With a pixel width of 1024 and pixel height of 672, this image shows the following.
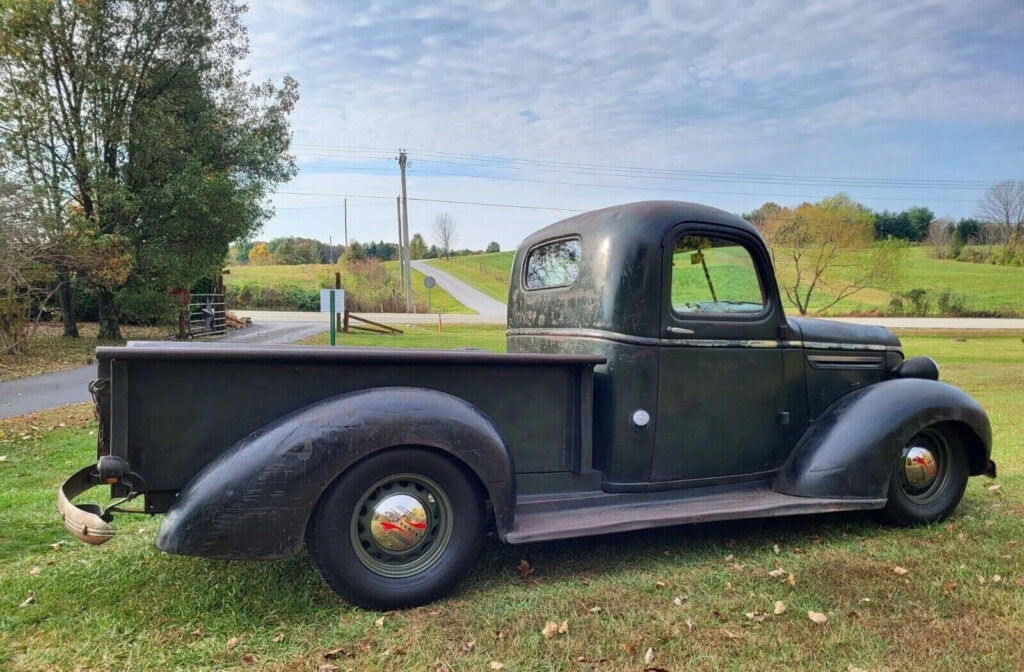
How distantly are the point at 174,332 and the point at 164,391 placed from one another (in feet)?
69.4

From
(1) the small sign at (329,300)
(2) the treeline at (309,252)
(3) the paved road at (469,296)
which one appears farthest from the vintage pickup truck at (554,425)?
(2) the treeline at (309,252)

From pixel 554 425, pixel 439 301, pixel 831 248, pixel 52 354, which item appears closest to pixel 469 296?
pixel 439 301

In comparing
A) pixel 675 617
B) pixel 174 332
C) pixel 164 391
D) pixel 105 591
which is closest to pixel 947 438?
pixel 675 617

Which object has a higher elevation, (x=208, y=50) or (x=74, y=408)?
(x=208, y=50)

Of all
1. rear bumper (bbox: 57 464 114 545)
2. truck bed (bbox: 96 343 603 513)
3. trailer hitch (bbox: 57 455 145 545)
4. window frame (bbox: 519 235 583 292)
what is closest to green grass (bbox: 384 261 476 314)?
window frame (bbox: 519 235 583 292)

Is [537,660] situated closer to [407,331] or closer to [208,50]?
[208,50]

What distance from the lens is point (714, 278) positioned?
156 inches

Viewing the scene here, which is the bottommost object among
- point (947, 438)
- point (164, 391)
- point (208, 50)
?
point (947, 438)

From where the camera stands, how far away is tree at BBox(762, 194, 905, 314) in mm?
34031

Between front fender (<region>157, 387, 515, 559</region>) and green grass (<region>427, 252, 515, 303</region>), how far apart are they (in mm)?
44382

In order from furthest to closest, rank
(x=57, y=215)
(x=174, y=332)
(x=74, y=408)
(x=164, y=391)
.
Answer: (x=174, y=332)
(x=57, y=215)
(x=74, y=408)
(x=164, y=391)

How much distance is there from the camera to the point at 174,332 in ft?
70.8

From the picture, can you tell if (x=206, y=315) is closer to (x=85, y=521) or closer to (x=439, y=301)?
(x=85, y=521)

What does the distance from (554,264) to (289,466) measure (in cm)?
219
